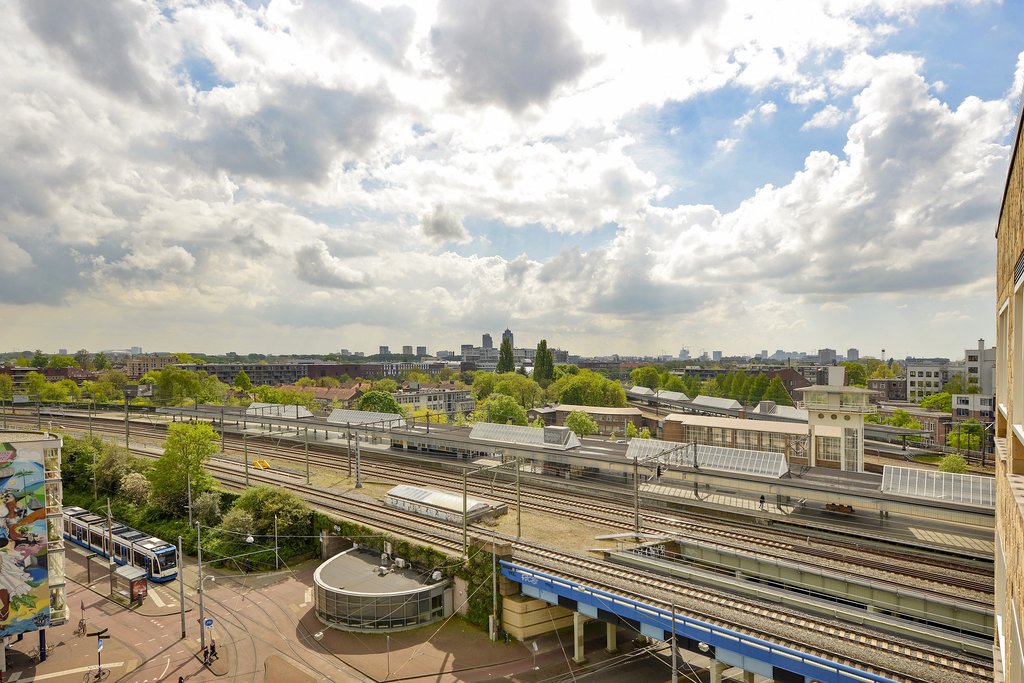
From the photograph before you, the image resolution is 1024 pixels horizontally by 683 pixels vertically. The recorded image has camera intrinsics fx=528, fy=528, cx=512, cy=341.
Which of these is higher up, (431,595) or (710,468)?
(710,468)

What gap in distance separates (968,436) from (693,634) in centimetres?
6363

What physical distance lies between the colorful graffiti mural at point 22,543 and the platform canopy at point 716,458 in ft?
114

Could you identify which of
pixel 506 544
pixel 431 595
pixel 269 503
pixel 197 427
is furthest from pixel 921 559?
pixel 197 427

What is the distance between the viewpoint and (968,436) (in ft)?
209

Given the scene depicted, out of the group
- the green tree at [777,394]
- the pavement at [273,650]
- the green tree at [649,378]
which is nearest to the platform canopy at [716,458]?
the pavement at [273,650]

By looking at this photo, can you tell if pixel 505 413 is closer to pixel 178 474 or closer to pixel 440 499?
pixel 440 499

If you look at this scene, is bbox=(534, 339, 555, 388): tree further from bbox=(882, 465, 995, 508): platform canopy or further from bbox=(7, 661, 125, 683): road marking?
bbox=(7, 661, 125, 683): road marking

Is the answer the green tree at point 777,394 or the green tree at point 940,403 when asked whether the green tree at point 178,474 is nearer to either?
the green tree at point 777,394

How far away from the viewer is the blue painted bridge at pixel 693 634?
18391 mm

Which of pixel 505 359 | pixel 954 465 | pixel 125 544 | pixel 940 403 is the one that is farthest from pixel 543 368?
pixel 125 544

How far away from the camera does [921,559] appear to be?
29.3 meters

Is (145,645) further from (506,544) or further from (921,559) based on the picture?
(921,559)

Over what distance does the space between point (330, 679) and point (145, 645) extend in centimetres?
1180

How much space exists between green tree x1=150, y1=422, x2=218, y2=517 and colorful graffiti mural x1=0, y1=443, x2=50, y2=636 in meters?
18.6
